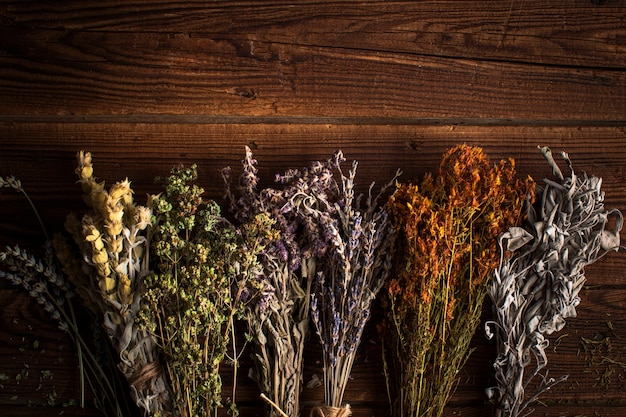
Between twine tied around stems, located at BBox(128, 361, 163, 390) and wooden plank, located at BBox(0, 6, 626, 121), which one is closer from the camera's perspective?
twine tied around stems, located at BBox(128, 361, 163, 390)

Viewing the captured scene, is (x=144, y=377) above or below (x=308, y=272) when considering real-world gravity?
below

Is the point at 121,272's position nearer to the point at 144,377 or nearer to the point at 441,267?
the point at 144,377

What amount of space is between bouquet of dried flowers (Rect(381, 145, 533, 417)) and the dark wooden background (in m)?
0.15

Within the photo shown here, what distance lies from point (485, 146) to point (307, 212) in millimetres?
620

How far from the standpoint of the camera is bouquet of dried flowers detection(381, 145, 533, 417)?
69.8 inches

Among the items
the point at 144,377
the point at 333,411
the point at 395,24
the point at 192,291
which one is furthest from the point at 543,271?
the point at 144,377

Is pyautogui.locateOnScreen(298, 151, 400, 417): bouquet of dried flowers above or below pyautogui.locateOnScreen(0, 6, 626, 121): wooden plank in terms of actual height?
below

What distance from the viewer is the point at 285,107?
1.99m

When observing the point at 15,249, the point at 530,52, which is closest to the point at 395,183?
the point at 530,52

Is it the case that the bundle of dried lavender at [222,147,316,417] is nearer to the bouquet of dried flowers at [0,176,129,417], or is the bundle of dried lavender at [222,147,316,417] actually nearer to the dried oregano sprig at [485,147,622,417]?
the bouquet of dried flowers at [0,176,129,417]

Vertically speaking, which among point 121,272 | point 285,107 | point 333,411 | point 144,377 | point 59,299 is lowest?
point 333,411

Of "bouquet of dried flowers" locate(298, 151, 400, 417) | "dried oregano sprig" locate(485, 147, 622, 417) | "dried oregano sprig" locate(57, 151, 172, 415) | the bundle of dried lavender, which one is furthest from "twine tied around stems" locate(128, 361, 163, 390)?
"dried oregano sprig" locate(485, 147, 622, 417)

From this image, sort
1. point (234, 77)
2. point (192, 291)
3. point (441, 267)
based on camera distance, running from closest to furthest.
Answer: point (192, 291)
point (441, 267)
point (234, 77)

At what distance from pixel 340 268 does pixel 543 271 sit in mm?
593
